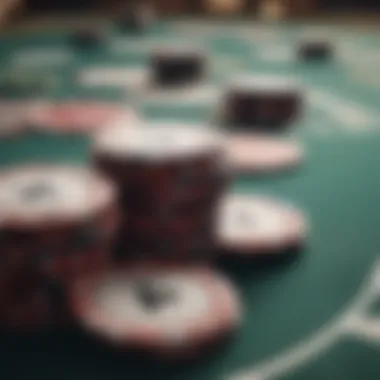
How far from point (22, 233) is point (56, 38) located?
208 inches

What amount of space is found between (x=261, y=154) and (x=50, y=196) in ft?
4.94

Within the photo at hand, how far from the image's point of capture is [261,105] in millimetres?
3730

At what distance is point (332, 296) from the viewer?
2.08 m

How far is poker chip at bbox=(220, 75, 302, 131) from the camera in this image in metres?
3.72

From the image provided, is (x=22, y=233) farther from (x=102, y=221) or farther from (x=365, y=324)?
(x=365, y=324)

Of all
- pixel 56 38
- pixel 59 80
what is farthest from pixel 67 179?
pixel 56 38

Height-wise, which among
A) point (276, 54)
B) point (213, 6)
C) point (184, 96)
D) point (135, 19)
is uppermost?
point (184, 96)

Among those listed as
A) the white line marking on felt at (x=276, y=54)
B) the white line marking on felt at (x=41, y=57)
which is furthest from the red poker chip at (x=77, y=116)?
the white line marking on felt at (x=276, y=54)

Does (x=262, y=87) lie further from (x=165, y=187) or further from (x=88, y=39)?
(x=88, y=39)

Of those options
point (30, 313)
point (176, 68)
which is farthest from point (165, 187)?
point (176, 68)

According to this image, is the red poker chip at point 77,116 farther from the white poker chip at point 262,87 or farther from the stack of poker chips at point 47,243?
the stack of poker chips at point 47,243

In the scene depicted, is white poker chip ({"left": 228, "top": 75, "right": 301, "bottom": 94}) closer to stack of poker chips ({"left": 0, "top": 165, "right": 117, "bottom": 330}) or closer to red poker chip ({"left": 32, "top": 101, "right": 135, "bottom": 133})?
red poker chip ({"left": 32, "top": 101, "right": 135, "bottom": 133})

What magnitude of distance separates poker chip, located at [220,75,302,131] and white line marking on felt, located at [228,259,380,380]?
5.58ft

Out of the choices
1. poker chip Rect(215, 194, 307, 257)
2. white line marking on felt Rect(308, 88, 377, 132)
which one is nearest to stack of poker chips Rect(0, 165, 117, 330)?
poker chip Rect(215, 194, 307, 257)
